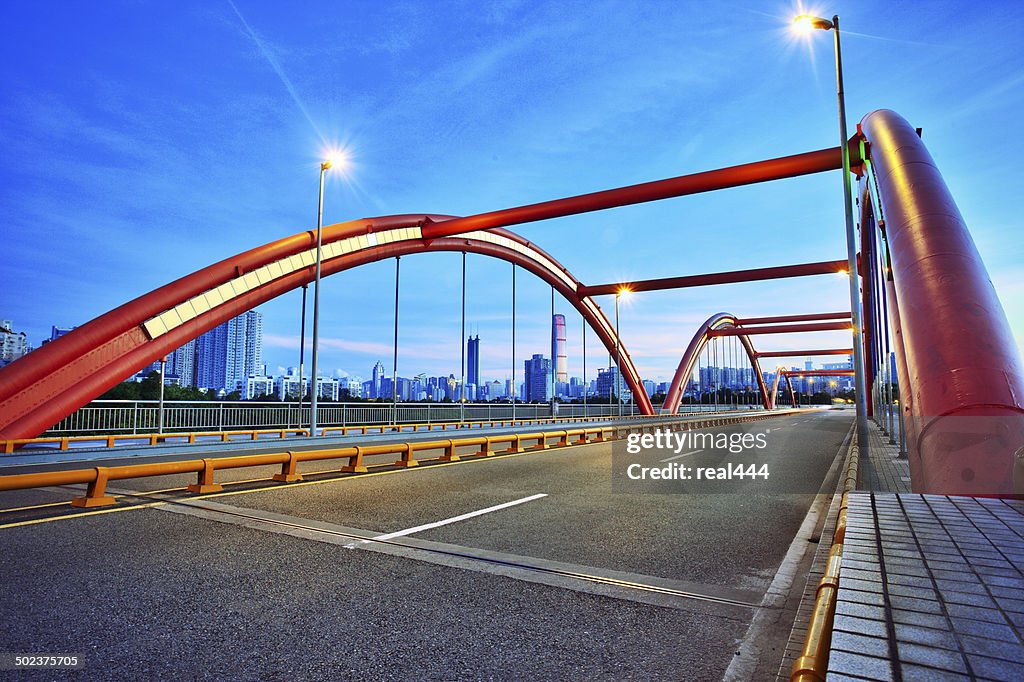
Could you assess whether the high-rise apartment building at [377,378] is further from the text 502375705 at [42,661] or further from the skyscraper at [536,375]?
the text 502375705 at [42,661]

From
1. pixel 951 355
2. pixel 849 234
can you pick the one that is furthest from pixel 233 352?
pixel 951 355

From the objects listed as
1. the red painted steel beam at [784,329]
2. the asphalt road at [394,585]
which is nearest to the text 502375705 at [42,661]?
the asphalt road at [394,585]

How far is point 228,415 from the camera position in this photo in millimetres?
22047

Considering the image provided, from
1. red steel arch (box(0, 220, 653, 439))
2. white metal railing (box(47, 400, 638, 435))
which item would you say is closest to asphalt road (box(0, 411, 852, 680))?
red steel arch (box(0, 220, 653, 439))

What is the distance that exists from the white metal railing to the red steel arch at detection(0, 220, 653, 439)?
3.12ft

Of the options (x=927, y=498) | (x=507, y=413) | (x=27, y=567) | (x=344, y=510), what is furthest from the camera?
(x=507, y=413)

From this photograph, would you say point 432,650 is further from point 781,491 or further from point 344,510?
point 781,491

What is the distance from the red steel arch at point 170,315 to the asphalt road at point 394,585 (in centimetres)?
1131

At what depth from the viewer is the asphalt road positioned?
3354mm

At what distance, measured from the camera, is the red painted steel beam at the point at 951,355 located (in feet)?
23.8

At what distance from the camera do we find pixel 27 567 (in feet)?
16.7

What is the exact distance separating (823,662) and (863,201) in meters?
27.1

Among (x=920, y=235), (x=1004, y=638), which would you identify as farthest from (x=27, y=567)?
(x=920, y=235)

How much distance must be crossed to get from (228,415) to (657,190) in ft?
64.7
